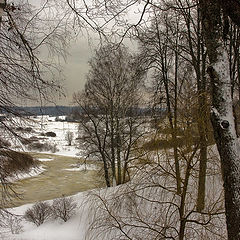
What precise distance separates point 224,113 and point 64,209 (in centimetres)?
1160

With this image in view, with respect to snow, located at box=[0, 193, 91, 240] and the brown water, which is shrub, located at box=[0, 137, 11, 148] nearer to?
snow, located at box=[0, 193, 91, 240]

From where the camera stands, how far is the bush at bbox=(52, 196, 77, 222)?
12.7 metres

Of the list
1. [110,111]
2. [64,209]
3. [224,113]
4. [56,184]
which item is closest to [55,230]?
[64,209]

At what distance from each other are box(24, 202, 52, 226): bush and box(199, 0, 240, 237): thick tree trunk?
41.1 ft

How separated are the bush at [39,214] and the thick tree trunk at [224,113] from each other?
1254 centimetres

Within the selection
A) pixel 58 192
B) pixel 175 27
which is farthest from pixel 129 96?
pixel 58 192

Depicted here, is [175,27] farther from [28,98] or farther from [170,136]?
[28,98]

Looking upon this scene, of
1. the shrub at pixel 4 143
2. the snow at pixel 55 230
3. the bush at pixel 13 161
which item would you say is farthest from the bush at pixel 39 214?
the shrub at pixel 4 143

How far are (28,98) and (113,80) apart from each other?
467 inches

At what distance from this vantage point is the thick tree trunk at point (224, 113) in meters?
2.48

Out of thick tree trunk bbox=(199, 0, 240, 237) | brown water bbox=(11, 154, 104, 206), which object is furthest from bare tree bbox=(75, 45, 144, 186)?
thick tree trunk bbox=(199, 0, 240, 237)

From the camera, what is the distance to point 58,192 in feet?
66.7

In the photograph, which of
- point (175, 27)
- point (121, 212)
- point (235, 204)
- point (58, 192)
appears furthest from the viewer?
point (58, 192)

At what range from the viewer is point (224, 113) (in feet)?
8.31
